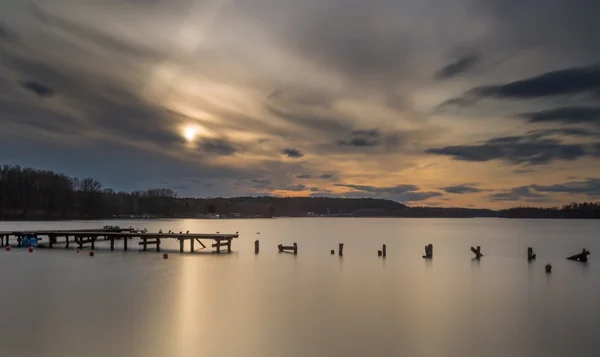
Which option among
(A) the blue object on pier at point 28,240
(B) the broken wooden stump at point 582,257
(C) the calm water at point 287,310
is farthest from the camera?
(A) the blue object on pier at point 28,240

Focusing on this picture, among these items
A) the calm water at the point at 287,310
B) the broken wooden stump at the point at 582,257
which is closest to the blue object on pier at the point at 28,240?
the calm water at the point at 287,310

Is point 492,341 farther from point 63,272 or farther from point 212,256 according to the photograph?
point 212,256

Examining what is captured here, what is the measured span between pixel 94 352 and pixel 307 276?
1567 cm

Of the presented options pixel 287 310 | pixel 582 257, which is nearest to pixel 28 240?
pixel 287 310

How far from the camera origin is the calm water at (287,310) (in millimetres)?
11922

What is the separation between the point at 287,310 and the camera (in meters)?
16.3

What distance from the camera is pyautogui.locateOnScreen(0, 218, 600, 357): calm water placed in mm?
11922

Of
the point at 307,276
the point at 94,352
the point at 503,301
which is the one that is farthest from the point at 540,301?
the point at 94,352

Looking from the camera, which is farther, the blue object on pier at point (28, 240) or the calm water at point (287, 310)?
the blue object on pier at point (28, 240)

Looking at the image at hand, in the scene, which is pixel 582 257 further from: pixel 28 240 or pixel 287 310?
pixel 28 240

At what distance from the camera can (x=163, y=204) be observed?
18662cm

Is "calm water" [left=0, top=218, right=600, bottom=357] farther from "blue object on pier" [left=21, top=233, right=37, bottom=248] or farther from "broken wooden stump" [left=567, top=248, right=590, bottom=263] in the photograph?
"blue object on pier" [left=21, top=233, right=37, bottom=248]

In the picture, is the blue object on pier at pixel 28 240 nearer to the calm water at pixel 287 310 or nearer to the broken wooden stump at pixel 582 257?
the calm water at pixel 287 310

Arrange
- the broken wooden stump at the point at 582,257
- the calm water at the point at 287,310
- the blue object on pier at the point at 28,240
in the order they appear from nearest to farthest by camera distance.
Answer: the calm water at the point at 287,310, the broken wooden stump at the point at 582,257, the blue object on pier at the point at 28,240
